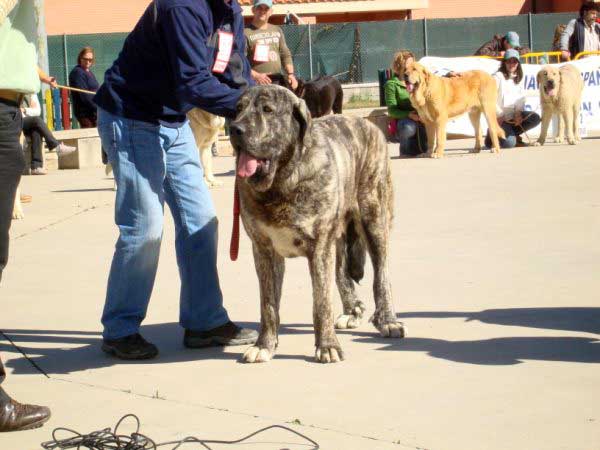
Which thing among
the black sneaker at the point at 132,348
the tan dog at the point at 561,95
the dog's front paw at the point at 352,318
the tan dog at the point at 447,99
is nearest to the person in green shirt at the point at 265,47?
the tan dog at the point at 447,99

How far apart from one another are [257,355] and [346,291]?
93 cm

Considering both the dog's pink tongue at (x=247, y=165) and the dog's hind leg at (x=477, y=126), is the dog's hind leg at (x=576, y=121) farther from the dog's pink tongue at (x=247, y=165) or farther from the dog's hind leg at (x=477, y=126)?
the dog's pink tongue at (x=247, y=165)

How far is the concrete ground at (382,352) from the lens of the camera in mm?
4449

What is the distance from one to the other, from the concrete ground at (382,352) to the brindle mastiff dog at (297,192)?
7.7 inches

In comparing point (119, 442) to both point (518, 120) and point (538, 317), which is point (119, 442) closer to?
point (538, 317)

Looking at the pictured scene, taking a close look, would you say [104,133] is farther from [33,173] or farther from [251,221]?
[33,173]

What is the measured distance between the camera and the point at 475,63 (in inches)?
715

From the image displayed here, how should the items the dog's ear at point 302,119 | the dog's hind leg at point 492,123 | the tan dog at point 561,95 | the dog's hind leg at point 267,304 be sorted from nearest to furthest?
the dog's ear at point 302,119 < the dog's hind leg at point 267,304 < the dog's hind leg at point 492,123 < the tan dog at point 561,95

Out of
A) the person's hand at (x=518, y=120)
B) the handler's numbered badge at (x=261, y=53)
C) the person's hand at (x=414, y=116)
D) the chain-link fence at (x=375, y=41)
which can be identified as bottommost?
the person's hand at (x=518, y=120)

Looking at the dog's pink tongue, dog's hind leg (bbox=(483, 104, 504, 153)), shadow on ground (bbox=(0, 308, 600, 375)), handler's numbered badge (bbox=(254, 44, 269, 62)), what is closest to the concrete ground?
shadow on ground (bbox=(0, 308, 600, 375))

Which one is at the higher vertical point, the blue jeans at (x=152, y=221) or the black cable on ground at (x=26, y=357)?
the blue jeans at (x=152, y=221)

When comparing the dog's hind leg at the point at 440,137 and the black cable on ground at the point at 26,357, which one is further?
the dog's hind leg at the point at 440,137

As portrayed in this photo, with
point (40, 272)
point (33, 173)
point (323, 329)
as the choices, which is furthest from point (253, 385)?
point (33, 173)

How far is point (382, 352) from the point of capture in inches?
222
